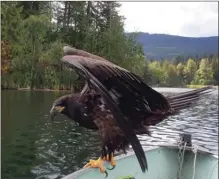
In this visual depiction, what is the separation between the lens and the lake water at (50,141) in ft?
24.4

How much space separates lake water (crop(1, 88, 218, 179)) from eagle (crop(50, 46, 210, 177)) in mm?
370

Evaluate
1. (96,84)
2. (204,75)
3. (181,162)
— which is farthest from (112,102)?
(204,75)

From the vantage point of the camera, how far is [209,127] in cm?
1423

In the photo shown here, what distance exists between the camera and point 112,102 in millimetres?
2320

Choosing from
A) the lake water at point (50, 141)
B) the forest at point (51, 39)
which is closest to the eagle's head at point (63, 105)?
the lake water at point (50, 141)

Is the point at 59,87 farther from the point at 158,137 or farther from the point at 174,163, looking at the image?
the point at 174,163

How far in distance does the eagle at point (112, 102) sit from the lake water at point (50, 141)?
1.21ft

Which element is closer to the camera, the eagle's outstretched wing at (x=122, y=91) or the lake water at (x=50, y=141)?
the eagle's outstretched wing at (x=122, y=91)

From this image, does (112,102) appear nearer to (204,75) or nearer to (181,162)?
(181,162)

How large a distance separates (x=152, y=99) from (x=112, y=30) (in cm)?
2177

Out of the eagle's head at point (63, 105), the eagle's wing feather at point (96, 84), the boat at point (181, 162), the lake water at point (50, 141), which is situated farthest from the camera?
the lake water at point (50, 141)

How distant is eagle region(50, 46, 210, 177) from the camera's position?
232 cm

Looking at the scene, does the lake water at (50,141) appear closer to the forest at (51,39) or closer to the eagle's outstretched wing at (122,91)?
the eagle's outstretched wing at (122,91)

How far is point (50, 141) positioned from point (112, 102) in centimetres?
801
